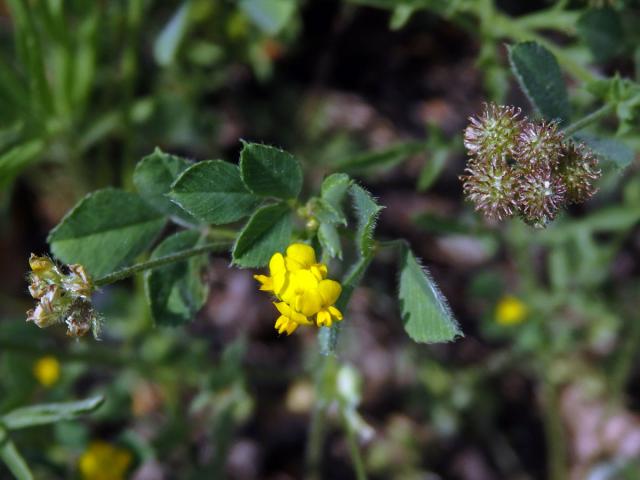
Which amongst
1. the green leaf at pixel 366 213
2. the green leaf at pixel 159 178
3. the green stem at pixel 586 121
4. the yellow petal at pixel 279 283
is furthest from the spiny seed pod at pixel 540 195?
the green leaf at pixel 159 178

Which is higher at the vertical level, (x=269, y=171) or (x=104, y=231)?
(x=269, y=171)

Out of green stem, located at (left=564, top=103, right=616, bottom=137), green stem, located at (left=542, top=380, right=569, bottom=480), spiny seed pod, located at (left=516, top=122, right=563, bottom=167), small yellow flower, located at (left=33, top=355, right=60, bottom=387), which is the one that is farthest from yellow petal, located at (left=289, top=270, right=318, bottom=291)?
green stem, located at (left=542, top=380, right=569, bottom=480)

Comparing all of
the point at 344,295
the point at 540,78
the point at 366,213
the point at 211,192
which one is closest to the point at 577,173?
the point at 540,78

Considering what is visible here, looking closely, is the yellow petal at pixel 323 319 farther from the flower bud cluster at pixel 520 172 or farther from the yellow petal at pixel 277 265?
the flower bud cluster at pixel 520 172

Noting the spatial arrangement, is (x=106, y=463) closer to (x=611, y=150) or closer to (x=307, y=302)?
(x=307, y=302)

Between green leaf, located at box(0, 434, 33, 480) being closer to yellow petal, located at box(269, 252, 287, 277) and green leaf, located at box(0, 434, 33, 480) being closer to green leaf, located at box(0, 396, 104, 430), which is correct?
green leaf, located at box(0, 396, 104, 430)

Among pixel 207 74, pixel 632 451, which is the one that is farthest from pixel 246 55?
pixel 632 451
